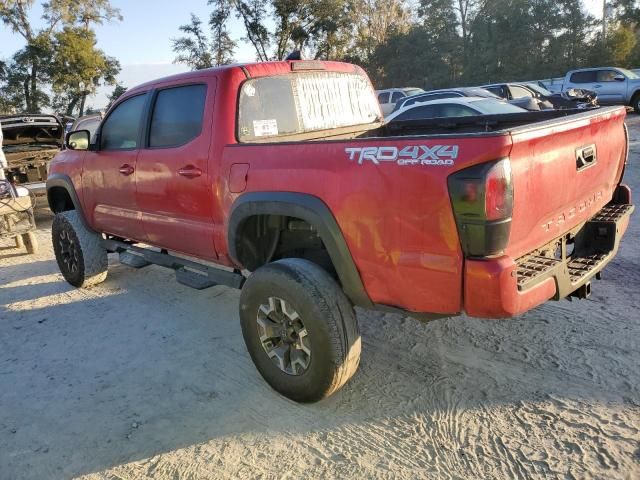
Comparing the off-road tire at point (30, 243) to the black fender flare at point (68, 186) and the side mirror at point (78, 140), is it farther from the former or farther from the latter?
the side mirror at point (78, 140)

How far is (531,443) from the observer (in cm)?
276

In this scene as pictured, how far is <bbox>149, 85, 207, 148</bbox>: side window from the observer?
12.6ft

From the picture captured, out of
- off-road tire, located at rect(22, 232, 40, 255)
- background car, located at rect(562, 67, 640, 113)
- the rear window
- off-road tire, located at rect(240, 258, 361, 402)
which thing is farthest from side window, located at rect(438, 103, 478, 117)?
background car, located at rect(562, 67, 640, 113)

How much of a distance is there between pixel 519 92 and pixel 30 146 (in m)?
12.6

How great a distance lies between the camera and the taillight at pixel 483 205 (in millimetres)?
2279

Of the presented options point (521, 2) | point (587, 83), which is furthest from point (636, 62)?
point (587, 83)

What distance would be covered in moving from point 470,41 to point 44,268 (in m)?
36.4

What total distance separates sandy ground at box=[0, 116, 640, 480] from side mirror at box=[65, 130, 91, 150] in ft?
5.53

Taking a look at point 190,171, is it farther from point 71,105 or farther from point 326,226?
point 71,105

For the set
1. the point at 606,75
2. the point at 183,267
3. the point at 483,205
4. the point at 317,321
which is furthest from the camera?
the point at 606,75

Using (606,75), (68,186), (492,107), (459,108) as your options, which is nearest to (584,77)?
(606,75)

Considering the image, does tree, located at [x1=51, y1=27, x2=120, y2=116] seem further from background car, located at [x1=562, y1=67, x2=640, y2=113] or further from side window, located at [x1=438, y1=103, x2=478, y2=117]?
side window, located at [x1=438, y1=103, x2=478, y2=117]

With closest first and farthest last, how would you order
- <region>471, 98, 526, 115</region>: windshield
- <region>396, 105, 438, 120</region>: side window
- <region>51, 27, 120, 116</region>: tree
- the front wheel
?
<region>471, 98, 526, 115</region>: windshield
<region>396, 105, 438, 120</region>: side window
the front wheel
<region>51, 27, 120, 116</region>: tree

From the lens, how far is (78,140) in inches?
200
